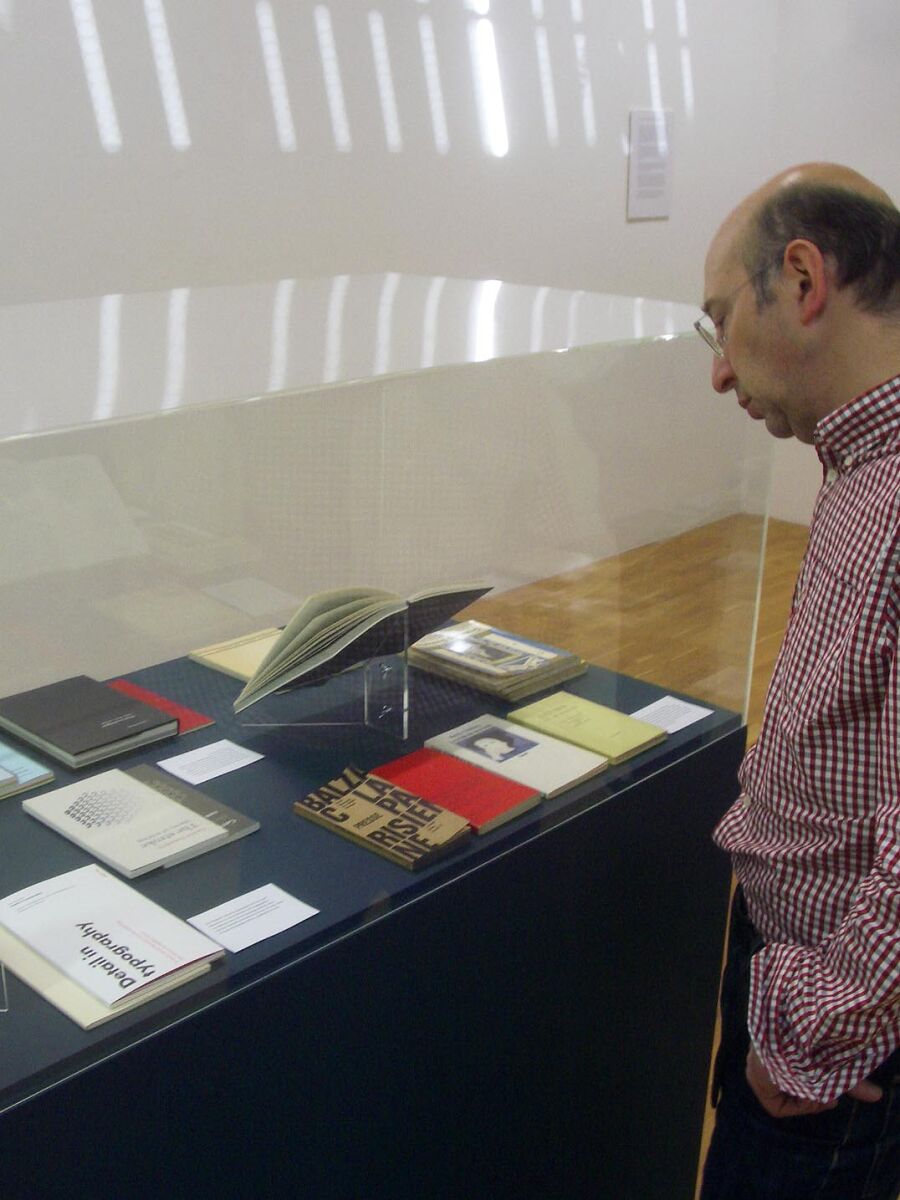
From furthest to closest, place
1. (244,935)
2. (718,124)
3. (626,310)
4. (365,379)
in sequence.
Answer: (718,124)
(626,310)
(365,379)
(244,935)

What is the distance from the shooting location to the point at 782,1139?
4.78 feet

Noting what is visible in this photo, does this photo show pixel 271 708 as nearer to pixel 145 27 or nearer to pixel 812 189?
pixel 812 189

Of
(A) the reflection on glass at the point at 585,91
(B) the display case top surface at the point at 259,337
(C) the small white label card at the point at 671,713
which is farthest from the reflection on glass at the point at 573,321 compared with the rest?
(A) the reflection on glass at the point at 585,91

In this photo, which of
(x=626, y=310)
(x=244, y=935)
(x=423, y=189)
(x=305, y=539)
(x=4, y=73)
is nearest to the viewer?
(x=244, y=935)

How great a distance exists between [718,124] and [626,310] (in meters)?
4.06

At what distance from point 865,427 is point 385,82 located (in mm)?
3249

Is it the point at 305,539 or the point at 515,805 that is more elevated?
the point at 305,539

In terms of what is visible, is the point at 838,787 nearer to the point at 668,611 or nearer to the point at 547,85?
the point at 668,611

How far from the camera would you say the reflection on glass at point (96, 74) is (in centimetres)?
331

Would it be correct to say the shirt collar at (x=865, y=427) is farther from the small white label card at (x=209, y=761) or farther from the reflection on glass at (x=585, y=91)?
the reflection on glass at (x=585, y=91)

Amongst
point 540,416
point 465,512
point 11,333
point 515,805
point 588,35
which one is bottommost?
point 515,805

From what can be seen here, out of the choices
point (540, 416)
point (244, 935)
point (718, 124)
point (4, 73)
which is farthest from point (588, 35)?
point (244, 935)

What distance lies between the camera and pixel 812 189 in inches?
52.1

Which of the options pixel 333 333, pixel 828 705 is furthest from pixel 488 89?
pixel 828 705
